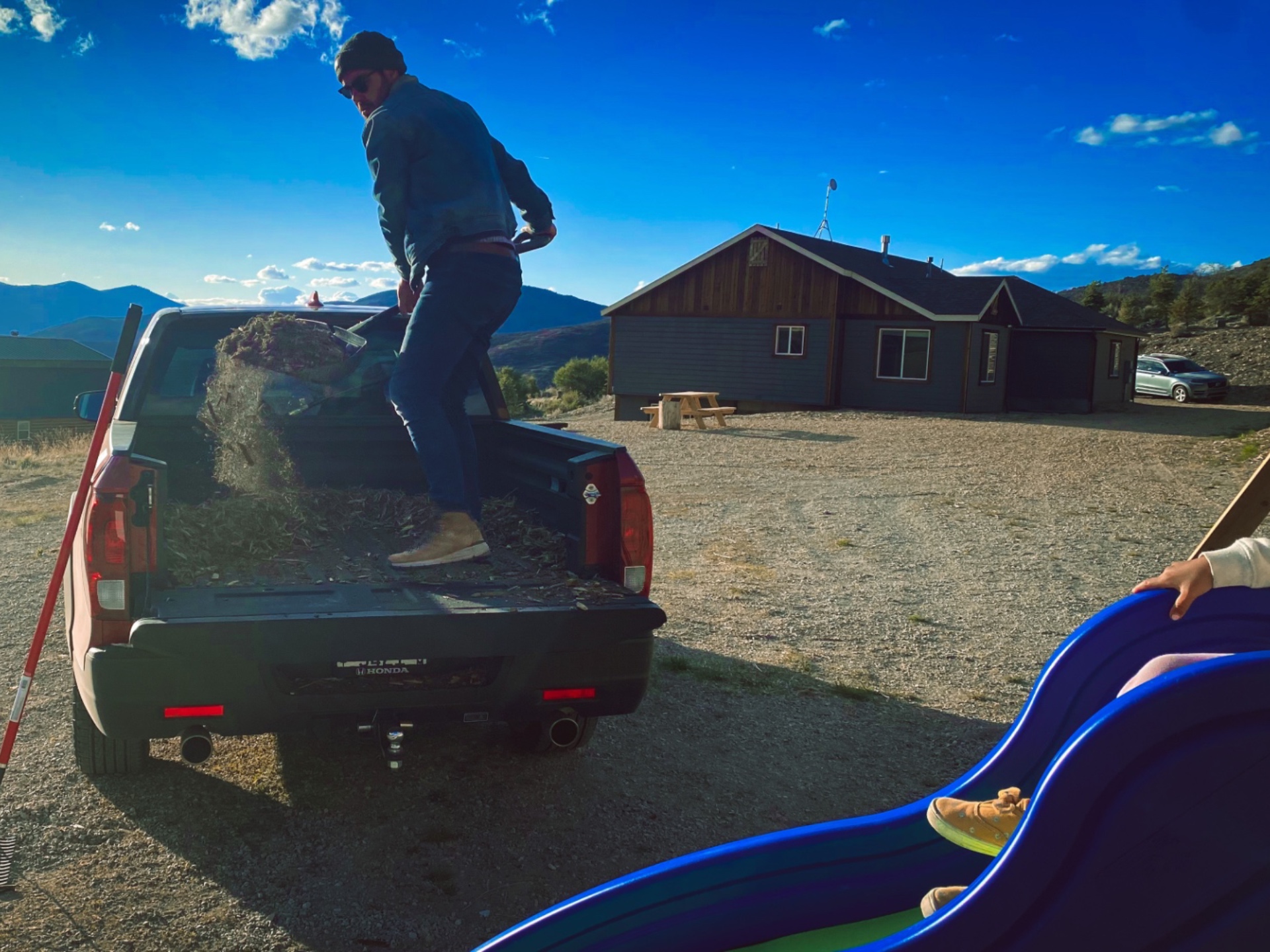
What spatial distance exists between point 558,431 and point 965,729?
2.43 meters

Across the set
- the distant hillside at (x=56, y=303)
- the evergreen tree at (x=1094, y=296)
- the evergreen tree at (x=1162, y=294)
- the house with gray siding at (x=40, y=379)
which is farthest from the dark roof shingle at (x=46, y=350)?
the distant hillside at (x=56, y=303)

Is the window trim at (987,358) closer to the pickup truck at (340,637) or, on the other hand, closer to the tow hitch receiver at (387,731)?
the pickup truck at (340,637)

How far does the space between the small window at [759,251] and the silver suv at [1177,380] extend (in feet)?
56.5

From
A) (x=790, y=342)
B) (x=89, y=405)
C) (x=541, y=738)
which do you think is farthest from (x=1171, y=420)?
(x=89, y=405)

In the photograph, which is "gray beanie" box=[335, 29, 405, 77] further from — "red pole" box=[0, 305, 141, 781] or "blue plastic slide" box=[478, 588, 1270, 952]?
"blue plastic slide" box=[478, 588, 1270, 952]

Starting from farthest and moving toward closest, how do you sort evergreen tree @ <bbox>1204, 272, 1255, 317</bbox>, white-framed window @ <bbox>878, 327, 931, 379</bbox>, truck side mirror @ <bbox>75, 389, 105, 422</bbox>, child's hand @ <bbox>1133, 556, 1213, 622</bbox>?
evergreen tree @ <bbox>1204, 272, 1255, 317</bbox>, white-framed window @ <bbox>878, 327, 931, 379</bbox>, truck side mirror @ <bbox>75, 389, 105, 422</bbox>, child's hand @ <bbox>1133, 556, 1213, 622</bbox>

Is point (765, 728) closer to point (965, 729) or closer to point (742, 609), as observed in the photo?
point (965, 729)

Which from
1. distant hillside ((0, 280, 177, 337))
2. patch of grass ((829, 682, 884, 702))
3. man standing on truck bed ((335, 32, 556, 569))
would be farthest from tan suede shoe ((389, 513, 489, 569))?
distant hillside ((0, 280, 177, 337))

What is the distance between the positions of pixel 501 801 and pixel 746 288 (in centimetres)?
2590

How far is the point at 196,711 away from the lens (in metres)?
3.09

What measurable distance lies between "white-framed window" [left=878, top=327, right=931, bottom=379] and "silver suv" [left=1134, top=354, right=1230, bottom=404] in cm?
1357

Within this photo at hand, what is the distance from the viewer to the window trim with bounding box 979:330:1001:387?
27.2 meters

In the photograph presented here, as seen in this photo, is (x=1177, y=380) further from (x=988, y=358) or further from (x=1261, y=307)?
(x=1261, y=307)

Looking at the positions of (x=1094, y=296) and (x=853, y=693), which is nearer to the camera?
(x=853, y=693)
